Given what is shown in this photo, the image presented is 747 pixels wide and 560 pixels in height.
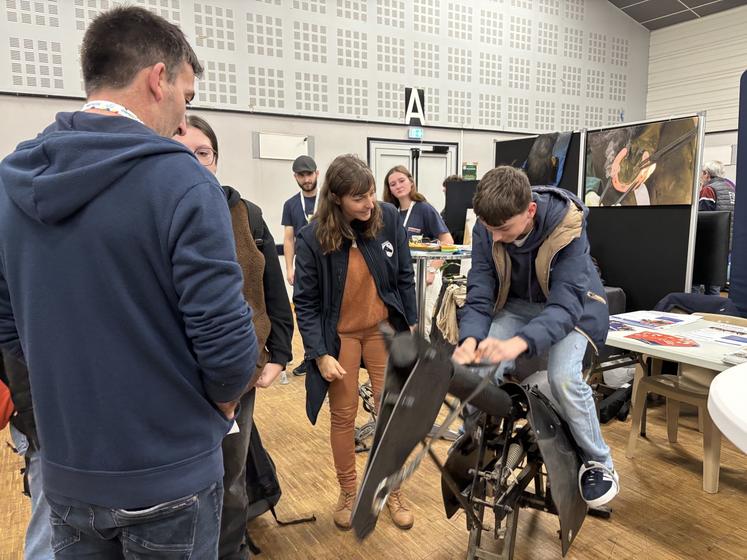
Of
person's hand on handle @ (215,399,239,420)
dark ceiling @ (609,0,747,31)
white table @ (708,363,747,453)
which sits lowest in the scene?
person's hand on handle @ (215,399,239,420)

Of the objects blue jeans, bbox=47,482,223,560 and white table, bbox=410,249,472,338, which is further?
white table, bbox=410,249,472,338

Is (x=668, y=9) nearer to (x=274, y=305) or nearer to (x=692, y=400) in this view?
(x=692, y=400)

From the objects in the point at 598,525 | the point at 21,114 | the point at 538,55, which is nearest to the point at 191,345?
the point at 598,525

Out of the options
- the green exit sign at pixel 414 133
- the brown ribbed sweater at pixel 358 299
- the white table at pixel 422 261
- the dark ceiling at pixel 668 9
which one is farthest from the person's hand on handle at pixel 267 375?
the dark ceiling at pixel 668 9

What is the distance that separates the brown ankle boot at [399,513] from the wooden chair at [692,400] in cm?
142

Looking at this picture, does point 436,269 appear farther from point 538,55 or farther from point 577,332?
point 538,55

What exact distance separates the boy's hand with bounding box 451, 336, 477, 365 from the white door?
5.46m

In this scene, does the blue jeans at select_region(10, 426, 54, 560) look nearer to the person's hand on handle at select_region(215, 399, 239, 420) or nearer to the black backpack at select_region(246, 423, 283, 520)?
the black backpack at select_region(246, 423, 283, 520)

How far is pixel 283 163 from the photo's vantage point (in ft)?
21.1

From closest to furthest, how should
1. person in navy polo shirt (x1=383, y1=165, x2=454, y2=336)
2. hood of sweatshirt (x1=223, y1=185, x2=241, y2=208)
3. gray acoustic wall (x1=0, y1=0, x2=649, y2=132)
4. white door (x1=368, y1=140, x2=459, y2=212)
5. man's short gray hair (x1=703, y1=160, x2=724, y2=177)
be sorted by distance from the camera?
hood of sweatshirt (x1=223, y1=185, x2=241, y2=208)
person in navy polo shirt (x1=383, y1=165, x2=454, y2=336)
gray acoustic wall (x1=0, y1=0, x2=649, y2=132)
man's short gray hair (x1=703, y1=160, x2=724, y2=177)
white door (x1=368, y1=140, x2=459, y2=212)

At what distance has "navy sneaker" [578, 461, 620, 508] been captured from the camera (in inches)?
70.1

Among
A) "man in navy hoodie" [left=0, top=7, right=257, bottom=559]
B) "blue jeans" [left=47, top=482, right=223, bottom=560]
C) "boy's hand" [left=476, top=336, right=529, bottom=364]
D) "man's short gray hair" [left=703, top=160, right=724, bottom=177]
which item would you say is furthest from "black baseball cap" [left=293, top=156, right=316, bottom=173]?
"man's short gray hair" [left=703, top=160, right=724, bottom=177]

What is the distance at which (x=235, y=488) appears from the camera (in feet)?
5.57

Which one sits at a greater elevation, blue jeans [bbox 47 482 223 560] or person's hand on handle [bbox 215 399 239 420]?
person's hand on handle [bbox 215 399 239 420]
